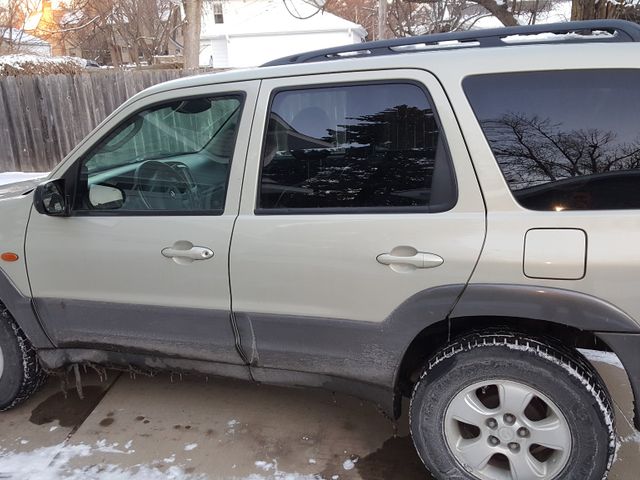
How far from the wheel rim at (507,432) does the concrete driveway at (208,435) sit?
0.40 m

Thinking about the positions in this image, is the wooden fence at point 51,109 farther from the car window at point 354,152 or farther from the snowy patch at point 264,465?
the snowy patch at point 264,465

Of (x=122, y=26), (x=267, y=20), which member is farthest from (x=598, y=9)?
(x=122, y=26)

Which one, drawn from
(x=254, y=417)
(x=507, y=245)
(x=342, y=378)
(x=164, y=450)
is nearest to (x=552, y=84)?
(x=507, y=245)

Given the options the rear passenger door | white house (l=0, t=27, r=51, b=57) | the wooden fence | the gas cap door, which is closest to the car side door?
the rear passenger door

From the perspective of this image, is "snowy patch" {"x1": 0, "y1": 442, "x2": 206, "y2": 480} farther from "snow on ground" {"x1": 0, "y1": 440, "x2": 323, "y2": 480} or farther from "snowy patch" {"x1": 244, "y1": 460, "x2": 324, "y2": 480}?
"snowy patch" {"x1": 244, "y1": 460, "x2": 324, "y2": 480}

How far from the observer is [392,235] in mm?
2105

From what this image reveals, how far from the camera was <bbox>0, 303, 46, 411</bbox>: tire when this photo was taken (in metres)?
2.90

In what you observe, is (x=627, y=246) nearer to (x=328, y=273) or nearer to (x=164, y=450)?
(x=328, y=273)

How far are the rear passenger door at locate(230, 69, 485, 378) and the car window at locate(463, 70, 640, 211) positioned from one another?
6.4 inches

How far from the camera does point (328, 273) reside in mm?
2215

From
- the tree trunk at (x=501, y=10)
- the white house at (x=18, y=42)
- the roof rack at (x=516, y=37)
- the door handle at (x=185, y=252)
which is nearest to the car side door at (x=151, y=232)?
the door handle at (x=185, y=252)

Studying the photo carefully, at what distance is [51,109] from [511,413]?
11.3m

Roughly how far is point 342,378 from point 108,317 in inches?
49.6

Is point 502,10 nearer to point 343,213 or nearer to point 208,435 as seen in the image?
point 343,213
